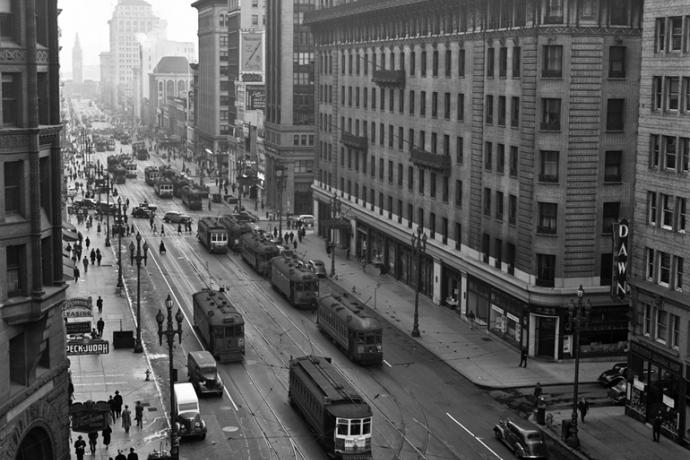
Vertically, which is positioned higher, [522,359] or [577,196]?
[577,196]

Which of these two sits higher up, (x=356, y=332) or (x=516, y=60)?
(x=516, y=60)

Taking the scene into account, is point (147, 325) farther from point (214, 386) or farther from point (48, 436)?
point (48, 436)

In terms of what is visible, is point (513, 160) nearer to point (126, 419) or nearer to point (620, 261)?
point (620, 261)

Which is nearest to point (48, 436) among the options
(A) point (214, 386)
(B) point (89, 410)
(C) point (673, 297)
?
(B) point (89, 410)

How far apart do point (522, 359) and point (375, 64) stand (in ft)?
144

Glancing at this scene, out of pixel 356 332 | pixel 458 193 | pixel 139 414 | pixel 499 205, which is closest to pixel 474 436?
pixel 356 332

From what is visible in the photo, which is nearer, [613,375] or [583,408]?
[583,408]

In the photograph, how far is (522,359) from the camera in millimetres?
66500

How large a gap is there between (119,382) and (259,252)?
36930 mm

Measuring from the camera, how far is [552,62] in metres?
68.1

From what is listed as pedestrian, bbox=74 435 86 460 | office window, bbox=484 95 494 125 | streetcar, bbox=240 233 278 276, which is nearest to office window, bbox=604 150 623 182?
office window, bbox=484 95 494 125

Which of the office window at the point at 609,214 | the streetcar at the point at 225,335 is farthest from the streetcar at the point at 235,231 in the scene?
the office window at the point at 609,214

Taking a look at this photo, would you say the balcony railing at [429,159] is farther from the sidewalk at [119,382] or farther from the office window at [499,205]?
the sidewalk at [119,382]

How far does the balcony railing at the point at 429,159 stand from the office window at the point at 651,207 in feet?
94.8
